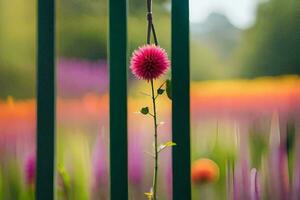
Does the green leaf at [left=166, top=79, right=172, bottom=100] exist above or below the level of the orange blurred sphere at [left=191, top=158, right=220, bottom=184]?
above

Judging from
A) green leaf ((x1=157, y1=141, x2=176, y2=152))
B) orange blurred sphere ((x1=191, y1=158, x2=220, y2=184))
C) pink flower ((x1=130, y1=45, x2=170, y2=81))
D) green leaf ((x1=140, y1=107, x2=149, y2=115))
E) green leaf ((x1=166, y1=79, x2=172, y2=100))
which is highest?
pink flower ((x1=130, y1=45, x2=170, y2=81))

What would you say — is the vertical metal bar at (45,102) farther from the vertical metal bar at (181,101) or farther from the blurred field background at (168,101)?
the vertical metal bar at (181,101)

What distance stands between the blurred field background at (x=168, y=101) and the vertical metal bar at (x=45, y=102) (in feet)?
0.08

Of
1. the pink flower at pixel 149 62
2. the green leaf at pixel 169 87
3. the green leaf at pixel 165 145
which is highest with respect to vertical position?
the pink flower at pixel 149 62

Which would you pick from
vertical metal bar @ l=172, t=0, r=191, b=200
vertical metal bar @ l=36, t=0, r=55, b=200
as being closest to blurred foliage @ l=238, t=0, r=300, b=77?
vertical metal bar @ l=172, t=0, r=191, b=200

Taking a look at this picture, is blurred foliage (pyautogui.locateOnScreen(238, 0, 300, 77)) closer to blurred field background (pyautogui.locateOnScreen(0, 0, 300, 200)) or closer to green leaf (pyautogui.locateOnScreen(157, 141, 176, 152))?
blurred field background (pyautogui.locateOnScreen(0, 0, 300, 200))

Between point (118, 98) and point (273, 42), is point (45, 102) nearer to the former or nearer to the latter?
point (118, 98)

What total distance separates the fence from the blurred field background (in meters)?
0.02

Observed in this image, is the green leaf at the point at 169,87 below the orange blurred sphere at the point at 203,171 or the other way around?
the other way around

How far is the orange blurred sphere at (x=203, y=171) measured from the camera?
91 centimetres

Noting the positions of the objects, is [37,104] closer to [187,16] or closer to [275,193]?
[187,16]

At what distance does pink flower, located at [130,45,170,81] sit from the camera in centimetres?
90

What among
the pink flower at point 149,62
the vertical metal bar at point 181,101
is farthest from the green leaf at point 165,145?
the pink flower at point 149,62

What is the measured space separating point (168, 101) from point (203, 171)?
0.57ft
